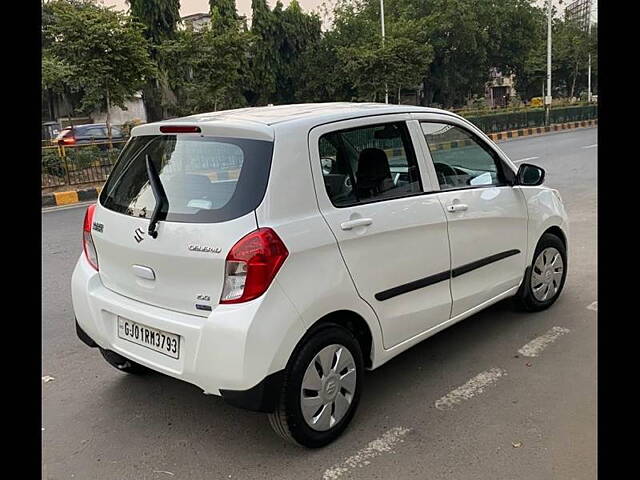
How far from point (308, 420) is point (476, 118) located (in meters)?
23.0

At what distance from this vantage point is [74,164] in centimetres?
1270

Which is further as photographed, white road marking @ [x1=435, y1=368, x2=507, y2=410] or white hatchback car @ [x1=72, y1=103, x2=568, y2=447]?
white road marking @ [x1=435, y1=368, x2=507, y2=410]

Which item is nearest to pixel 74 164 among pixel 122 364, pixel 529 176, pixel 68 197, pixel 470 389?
pixel 68 197

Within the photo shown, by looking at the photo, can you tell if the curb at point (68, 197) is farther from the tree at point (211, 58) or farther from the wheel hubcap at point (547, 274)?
the wheel hubcap at point (547, 274)

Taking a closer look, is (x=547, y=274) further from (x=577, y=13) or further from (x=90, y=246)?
(x=577, y=13)

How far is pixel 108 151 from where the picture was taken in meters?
13.5

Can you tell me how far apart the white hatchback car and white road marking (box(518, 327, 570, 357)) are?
59 centimetres

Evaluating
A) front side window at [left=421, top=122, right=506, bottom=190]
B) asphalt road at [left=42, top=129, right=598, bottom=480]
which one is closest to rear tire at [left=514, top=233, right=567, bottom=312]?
asphalt road at [left=42, top=129, right=598, bottom=480]

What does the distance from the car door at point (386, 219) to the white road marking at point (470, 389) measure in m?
0.38

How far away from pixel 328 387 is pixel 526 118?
85.2 feet

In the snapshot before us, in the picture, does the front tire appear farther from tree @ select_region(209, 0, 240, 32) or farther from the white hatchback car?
tree @ select_region(209, 0, 240, 32)

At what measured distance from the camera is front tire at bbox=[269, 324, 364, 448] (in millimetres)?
2635

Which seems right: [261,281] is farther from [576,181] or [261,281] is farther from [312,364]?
[576,181]
